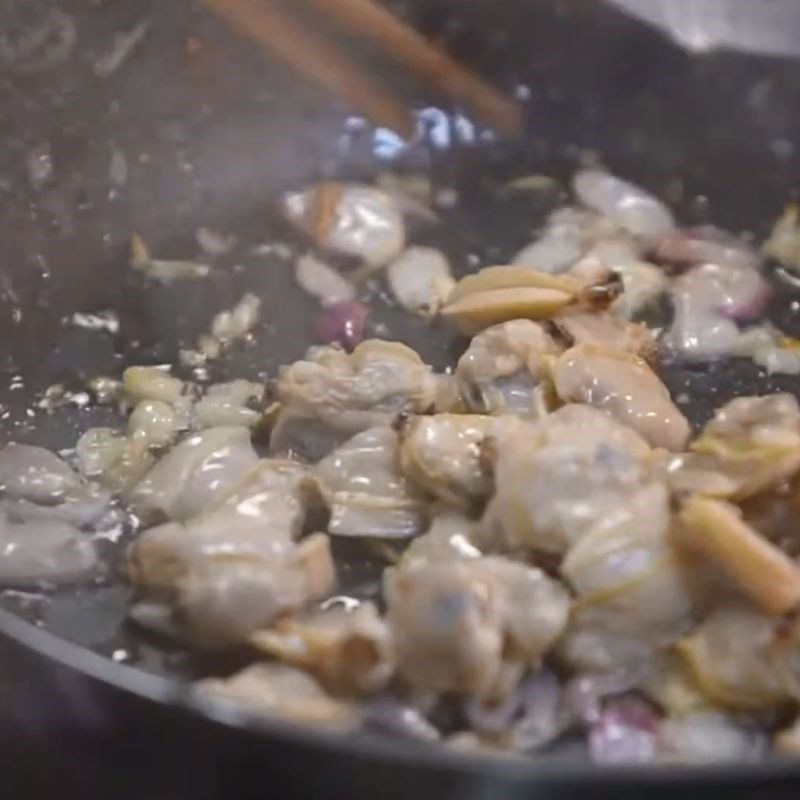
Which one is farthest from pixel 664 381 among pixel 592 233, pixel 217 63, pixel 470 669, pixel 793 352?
pixel 217 63

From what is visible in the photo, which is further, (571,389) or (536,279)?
(536,279)

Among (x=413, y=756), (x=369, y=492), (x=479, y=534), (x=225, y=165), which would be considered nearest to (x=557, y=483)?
(x=479, y=534)

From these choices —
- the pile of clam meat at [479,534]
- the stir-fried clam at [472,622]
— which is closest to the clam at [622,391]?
the pile of clam meat at [479,534]

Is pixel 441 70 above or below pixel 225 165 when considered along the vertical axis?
above

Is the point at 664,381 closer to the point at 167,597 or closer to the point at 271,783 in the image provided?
the point at 167,597

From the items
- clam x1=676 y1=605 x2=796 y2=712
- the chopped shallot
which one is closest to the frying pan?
the chopped shallot

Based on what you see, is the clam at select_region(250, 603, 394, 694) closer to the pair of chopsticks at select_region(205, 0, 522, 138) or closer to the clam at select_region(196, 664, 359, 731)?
the clam at select_region(196, 664, 359, 731)

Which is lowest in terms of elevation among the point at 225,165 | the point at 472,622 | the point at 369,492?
the point at 225,165

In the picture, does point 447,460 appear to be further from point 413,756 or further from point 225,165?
point 225,165
